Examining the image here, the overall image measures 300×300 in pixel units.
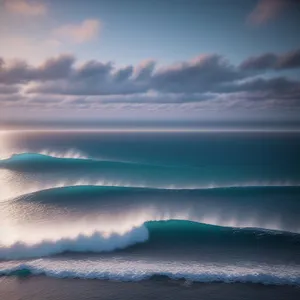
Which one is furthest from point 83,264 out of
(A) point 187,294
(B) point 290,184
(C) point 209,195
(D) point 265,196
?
(B) point 290,184

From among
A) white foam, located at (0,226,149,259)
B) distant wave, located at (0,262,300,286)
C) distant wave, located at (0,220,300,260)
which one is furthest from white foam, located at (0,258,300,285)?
distant wave, located at (0,220,300,260)

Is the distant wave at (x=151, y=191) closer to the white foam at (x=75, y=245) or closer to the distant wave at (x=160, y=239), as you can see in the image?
the distant wave at (x=160, y=239)

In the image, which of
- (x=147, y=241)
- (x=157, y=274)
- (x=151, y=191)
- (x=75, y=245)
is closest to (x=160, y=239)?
(x=147, y=241)

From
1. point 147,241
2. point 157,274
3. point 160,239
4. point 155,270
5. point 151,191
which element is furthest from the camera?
point 151,191

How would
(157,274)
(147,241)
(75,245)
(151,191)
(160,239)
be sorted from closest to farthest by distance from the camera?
(157,274)
(75,245)
(147,241)
(160,239)
(151,191)

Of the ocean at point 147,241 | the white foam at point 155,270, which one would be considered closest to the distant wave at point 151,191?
the ocean at point 147,241

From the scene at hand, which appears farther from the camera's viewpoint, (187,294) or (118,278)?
(118,278)

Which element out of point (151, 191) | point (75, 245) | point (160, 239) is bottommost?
point (160, 239)

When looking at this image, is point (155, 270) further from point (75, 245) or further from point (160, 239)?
point (75, 245)

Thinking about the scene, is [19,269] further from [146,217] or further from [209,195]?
[209,195]
